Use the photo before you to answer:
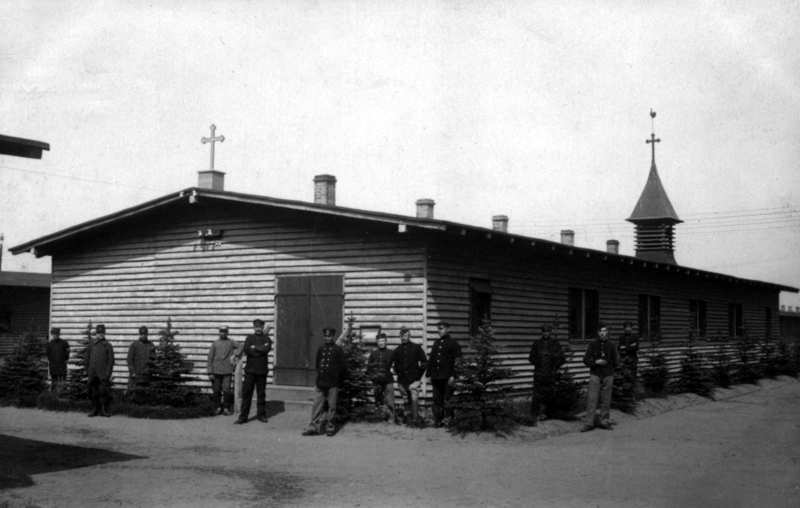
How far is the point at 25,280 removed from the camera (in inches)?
1478

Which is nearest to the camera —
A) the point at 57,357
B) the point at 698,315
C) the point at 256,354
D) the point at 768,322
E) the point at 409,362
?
the point at 409,362

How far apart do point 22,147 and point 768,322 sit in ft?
110

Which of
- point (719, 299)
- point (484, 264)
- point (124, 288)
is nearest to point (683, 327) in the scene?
point (719, 299)

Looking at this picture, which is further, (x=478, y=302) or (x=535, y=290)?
(x=535, y=290)

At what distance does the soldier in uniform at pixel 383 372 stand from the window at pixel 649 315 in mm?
11998

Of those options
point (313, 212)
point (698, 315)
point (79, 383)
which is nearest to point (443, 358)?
point (313, 212)

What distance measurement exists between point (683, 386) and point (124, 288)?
14059mm

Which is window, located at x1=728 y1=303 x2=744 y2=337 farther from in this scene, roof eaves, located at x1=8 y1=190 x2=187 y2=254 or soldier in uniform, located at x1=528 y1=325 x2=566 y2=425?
roof eaves, located at x1=8 y1=190 x2=187 y2=254

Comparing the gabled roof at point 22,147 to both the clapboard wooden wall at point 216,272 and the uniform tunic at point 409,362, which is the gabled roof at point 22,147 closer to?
the uniform tunic at point 409,362

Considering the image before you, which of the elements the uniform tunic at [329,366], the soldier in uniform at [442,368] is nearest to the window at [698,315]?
the soldier in uniform at [442,368]

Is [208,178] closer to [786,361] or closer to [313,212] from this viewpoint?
[313,212]

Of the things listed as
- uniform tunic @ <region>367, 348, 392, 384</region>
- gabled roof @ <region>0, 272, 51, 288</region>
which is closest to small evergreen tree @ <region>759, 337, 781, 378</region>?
uniform tunic @ <region>367, 348, 392, 384</region>

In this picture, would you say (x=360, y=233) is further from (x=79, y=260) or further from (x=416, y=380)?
(x=79, y=260)

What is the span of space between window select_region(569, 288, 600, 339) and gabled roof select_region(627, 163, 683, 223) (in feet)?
54.4
